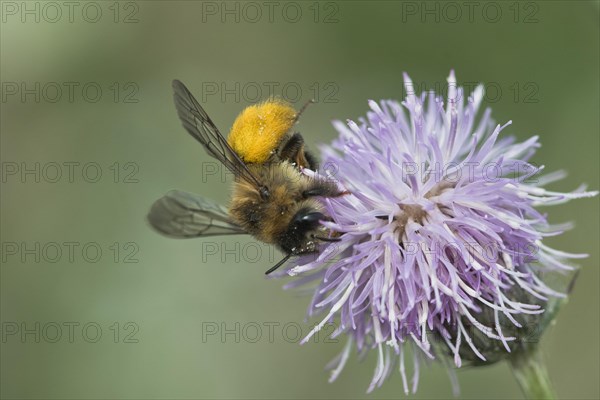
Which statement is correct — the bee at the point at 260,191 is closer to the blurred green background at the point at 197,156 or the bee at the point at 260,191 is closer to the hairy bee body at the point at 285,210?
the hairy bee body at the point at 285,210

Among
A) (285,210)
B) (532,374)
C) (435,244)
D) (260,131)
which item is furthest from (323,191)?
(532,374)

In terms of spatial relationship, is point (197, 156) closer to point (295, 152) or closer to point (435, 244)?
point (295, 152)

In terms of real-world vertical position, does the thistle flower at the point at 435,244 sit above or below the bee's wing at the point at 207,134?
below

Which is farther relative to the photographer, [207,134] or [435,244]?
[207,134]

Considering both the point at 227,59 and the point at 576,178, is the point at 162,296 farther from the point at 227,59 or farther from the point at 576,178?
the point at 576,178

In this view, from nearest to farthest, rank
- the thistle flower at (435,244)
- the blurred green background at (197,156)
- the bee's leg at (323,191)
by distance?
the thistle flower at (435,244), the bee's leg at (323,191), the blurred green background at (197,156)

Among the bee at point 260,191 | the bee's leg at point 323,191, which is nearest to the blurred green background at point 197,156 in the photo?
the bee at point 260,191

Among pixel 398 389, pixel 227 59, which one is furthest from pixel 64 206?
pixel 398 389
